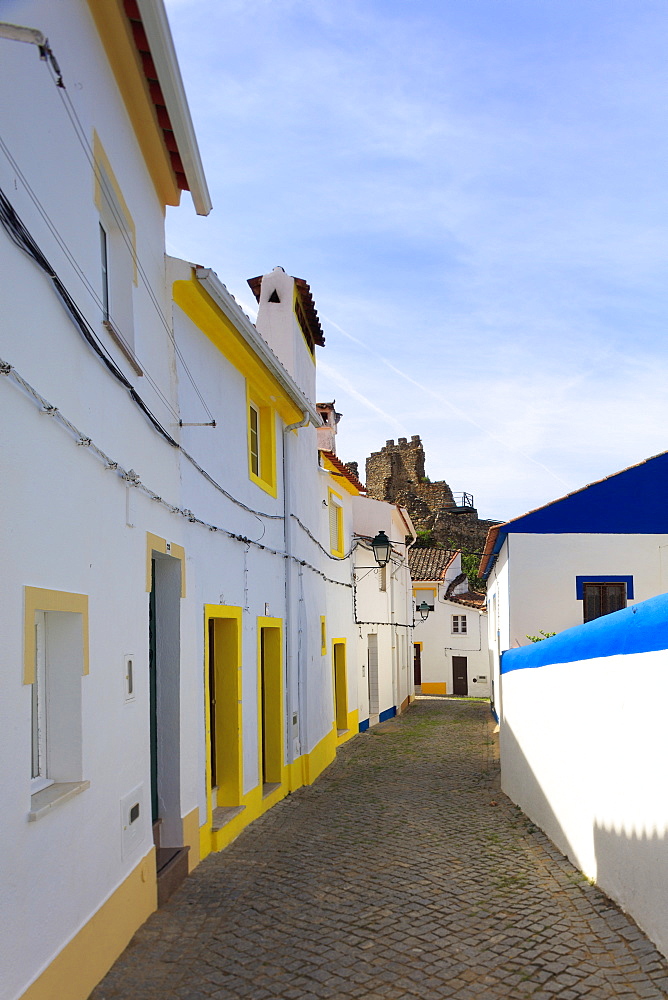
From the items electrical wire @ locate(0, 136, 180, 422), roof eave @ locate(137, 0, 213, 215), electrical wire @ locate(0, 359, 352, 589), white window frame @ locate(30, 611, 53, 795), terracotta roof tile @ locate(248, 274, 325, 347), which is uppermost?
terracotta roof tile @ locate(248, 274, 325, 347)

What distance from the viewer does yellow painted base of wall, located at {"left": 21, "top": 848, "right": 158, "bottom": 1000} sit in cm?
416

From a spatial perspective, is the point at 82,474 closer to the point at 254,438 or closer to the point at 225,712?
the point at 225,712

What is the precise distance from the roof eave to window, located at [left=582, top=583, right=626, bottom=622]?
11.2 m

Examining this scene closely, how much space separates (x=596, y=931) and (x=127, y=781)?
10.2 ft

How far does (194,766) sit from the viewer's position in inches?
297

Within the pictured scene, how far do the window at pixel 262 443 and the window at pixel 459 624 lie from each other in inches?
1122

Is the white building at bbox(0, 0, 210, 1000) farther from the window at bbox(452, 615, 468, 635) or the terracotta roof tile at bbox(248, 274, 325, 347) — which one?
the window at bbox(452, 615, 468, 635)

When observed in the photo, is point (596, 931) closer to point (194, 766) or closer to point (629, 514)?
point (194, 766)

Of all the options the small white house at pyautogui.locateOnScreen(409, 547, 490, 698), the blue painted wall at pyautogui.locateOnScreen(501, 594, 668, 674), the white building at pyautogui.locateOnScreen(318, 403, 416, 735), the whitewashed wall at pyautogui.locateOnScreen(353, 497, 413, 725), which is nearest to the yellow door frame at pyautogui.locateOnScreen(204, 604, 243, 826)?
the blue painted wall at pyautogui.locateOnScreen(501, 594, 668, 674)

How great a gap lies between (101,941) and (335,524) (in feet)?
43.2

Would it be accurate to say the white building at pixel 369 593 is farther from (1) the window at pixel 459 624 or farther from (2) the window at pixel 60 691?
(2) the window at pixel 60 691

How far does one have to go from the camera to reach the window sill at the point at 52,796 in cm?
402

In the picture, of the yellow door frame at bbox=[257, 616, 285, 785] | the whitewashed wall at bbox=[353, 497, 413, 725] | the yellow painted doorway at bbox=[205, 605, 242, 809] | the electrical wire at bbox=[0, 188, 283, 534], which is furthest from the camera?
the whitewashed wall at bbox=[353, 497, 413, 725]

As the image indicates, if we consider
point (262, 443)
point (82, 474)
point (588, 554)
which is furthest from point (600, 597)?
point (82, 474)
